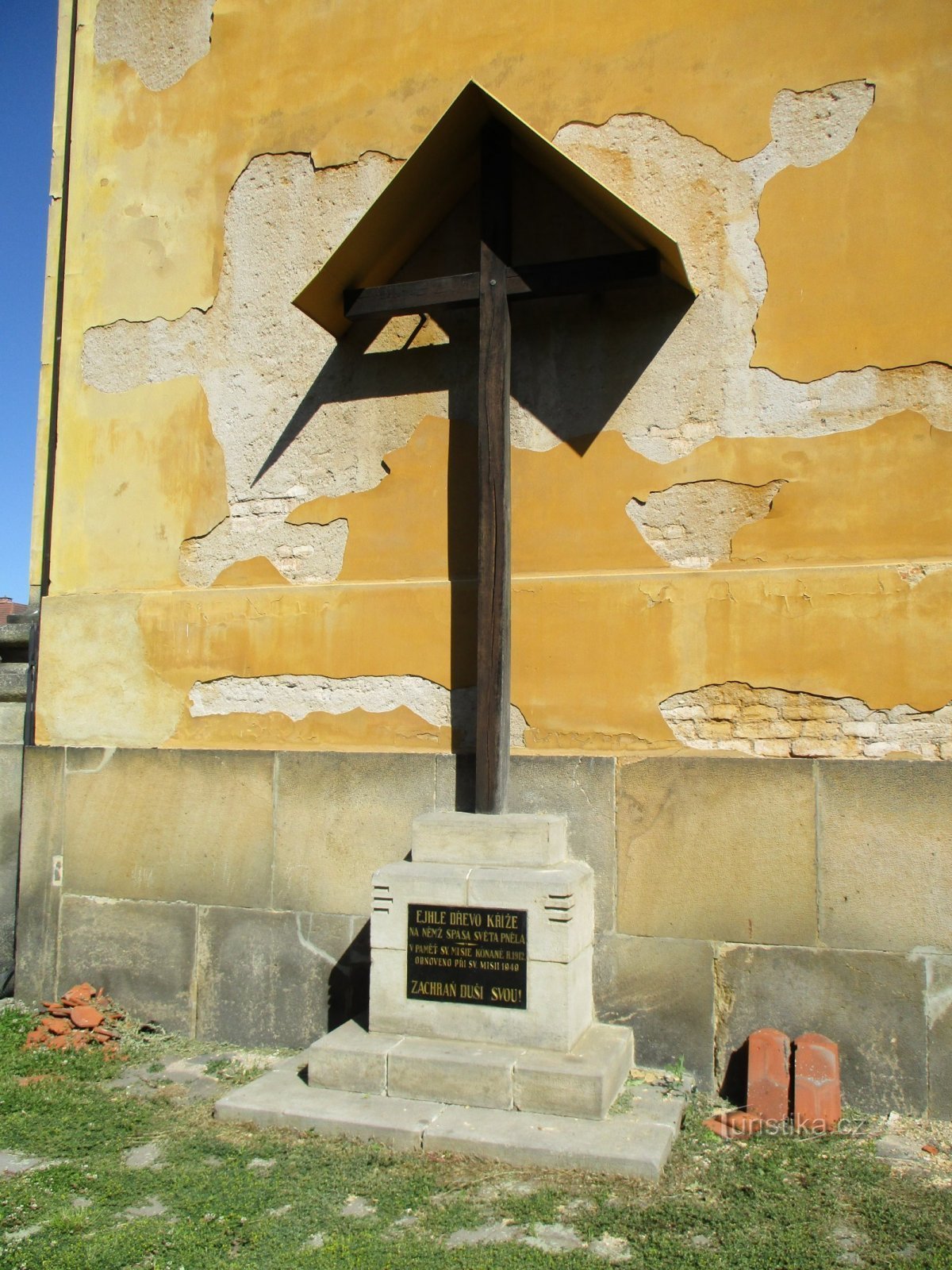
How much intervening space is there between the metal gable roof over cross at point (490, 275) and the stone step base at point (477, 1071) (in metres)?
0.96

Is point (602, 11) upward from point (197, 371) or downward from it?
upward

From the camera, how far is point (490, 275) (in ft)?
15.8

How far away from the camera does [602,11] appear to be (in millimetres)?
5098

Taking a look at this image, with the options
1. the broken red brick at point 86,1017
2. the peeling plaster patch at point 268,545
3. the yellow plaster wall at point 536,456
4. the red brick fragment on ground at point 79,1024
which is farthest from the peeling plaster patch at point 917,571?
the broken red brick at point 86,1017

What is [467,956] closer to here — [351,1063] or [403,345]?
[351,1063]

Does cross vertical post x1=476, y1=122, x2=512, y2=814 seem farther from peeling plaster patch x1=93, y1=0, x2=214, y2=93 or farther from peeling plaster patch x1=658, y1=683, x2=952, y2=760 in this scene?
peeling plaster patch x1=93, y1=0, x2=214, y2=93

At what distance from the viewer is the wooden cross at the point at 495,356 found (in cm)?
459

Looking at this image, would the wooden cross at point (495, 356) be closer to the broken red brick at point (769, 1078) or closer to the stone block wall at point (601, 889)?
the stone block wall at point (601, 889)

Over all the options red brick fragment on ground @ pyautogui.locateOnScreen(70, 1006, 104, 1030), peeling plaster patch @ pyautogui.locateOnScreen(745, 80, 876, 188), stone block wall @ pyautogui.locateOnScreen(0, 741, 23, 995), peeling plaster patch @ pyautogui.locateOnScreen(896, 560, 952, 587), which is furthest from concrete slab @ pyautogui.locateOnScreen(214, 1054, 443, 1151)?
peeling plaster patch @ pyautogui.locateOnScreen(745, 80, 876, 188)

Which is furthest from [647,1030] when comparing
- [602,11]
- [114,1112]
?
[602,11]

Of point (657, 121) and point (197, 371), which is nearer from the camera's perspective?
point (657, 121)

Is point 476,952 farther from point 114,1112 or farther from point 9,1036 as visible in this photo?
point 9,1036

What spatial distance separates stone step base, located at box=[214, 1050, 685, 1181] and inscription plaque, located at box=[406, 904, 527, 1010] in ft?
1.30

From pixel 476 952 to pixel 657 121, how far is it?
12.2 ft
